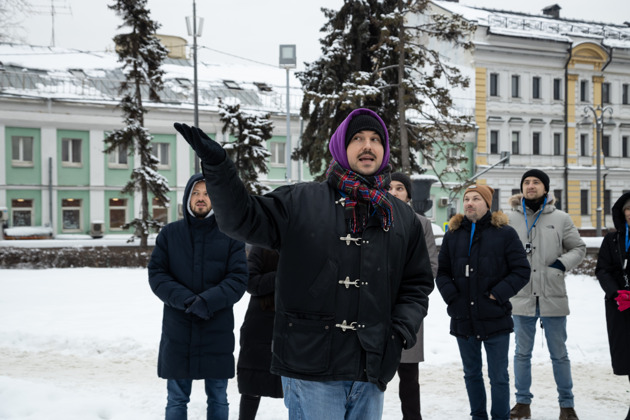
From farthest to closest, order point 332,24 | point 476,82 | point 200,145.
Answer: point 476,82 < point 332,24 < point 200,145

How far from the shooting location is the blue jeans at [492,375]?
5.87 meters

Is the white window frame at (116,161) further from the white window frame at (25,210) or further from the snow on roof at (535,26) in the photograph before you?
the snow on roof at (535,26)

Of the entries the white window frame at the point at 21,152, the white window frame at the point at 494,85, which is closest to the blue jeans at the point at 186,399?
the white window frame at the point at 21,152

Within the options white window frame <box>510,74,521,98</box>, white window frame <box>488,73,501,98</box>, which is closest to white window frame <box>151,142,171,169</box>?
white window frame <box>488,73,501,98</box>

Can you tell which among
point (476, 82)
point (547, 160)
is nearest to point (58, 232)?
point (476, 82)

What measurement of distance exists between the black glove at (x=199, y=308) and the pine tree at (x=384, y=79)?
15.2 m

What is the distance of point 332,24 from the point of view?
23.6 m

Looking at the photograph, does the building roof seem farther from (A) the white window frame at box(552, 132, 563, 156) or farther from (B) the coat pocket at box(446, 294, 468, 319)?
(B) the coat pocket at box(446, 294, 468, 319)

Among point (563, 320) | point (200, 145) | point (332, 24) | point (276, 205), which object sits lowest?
point (563, 320)

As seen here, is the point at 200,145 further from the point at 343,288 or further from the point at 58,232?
the point at 58,232

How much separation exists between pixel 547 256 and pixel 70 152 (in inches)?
1370

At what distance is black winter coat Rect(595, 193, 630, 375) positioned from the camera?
6102 millimetres

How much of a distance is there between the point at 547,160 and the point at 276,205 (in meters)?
45.0

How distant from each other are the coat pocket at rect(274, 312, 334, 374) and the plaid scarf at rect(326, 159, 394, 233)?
46cm
